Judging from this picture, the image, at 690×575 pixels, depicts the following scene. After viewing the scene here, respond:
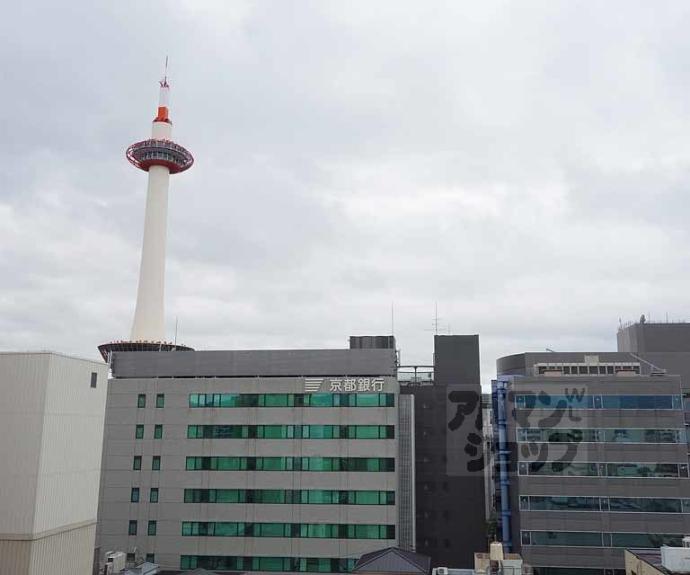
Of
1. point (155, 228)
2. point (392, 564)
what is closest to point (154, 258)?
point (155, 228)

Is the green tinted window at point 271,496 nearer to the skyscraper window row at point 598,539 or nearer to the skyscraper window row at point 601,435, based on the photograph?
the skyscraper window row at point 598,539

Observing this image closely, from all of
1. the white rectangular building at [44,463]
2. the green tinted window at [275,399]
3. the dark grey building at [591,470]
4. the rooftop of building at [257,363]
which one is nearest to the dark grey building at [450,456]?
the dark grey building at [591,470]

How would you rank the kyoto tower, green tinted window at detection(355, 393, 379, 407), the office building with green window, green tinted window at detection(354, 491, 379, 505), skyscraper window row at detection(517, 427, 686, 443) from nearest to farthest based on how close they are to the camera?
green tinted window at detection(354, 491, 379, 505), the office building with green window, green tinted window at detection(355, 393, 379, 407), skyscraper window row at detection(517, 427, 686, 443), the kyoto tower

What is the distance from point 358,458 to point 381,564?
15885mm

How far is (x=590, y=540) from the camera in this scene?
70.2 m

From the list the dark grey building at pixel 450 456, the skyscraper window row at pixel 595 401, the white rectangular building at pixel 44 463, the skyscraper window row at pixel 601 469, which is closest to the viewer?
the white rectangular building at pixel 44 463

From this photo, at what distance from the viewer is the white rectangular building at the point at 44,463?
3581cm

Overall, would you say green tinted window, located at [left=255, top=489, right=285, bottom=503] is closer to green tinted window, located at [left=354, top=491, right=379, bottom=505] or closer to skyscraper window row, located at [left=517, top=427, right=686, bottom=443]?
green tinted window, located at [left=354, top=491, right=379, bottom=505]

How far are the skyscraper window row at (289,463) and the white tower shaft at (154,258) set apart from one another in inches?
1014

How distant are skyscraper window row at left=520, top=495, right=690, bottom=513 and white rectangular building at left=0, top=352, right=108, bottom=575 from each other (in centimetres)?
5057

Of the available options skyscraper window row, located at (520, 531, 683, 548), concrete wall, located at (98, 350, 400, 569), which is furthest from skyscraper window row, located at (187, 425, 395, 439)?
skyscraper window row, located at (520, 531, 683, 548)

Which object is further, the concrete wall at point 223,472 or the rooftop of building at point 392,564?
the concrete wall at point 223,472

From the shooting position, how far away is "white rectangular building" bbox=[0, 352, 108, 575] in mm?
35812

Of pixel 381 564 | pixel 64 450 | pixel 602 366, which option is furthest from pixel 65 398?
pixel 602 366
